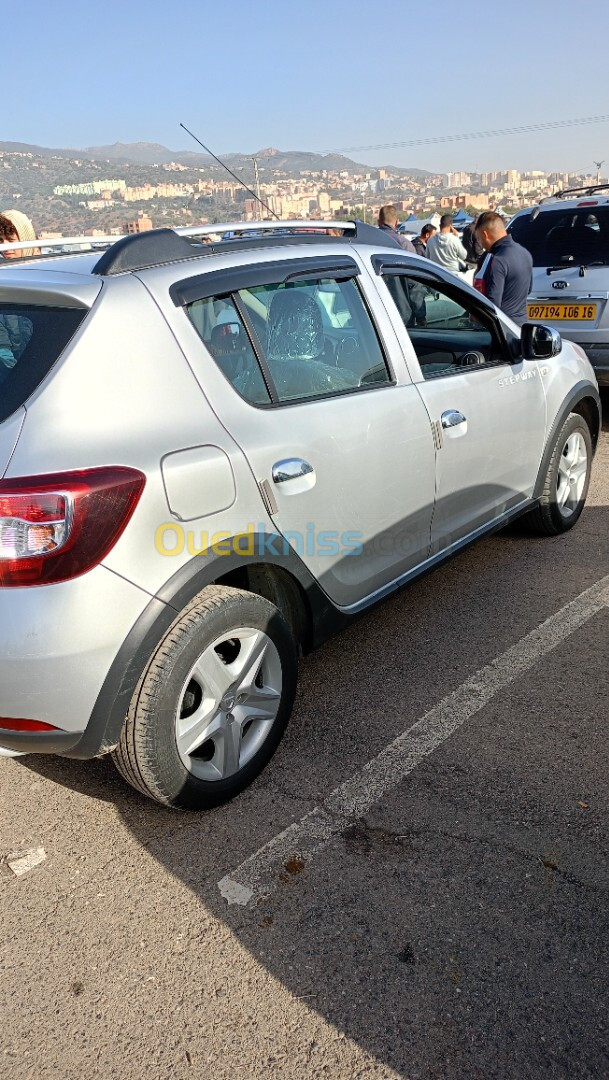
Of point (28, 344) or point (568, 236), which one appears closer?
point (28, 344)

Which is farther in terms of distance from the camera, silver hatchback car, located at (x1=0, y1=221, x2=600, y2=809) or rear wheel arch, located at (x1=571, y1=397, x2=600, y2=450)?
rear wheel arch, located at (x1=571, y1=397, x2=600, y2=450)

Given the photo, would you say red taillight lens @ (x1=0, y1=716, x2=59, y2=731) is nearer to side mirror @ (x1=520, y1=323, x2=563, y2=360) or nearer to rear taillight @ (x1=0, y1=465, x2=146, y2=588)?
rear taillight @ (x1=0, y1=465, x2=146, y2=588)

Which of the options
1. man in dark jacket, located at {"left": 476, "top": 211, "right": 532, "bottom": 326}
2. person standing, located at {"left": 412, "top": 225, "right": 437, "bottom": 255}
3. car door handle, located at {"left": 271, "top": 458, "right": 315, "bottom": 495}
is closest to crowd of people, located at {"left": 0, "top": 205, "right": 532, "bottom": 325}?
man in dark jacket, located at {"left": 476, "top": 211, "right": 532, "bottom": 326}

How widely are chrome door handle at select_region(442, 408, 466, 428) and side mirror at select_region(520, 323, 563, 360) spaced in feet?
2.45

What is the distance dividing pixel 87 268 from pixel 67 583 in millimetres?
1028

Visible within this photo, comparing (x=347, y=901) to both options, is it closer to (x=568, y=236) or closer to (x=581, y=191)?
(x=568, y=236)

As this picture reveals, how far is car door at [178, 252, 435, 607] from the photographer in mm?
2639

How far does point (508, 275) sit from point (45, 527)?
4757 millimetres

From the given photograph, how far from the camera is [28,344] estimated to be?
2.31 metres

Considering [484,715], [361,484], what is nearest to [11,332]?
[361,484]

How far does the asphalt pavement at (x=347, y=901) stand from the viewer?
75.0 inches

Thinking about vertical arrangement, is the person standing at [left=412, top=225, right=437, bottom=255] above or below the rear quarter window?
below

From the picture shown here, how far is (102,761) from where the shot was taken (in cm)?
301
